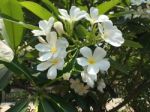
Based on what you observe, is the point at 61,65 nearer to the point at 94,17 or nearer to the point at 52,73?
the point at 52,73

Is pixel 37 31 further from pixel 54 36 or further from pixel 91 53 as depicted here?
pixel 91 53

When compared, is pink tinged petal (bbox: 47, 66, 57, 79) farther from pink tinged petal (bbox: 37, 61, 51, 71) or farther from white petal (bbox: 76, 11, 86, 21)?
white petal (bbox: 76, 11, 86, 21)

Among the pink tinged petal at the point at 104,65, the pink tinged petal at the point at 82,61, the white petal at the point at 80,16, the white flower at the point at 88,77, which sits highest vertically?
the white petal at the point at 80,16

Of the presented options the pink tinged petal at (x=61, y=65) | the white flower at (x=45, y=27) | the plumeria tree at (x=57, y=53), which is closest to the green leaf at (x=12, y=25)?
the plumeria tree at (x=57, y=53)

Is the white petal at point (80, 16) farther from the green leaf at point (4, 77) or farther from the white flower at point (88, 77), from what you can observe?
the green leaf at point (4, 77)

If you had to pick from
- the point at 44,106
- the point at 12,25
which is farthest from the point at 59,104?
the point at 12,25

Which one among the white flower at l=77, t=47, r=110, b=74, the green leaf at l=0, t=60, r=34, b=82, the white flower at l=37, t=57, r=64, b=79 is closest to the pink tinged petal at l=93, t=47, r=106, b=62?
the white flower at l=77, t=47, r=110, b=74
